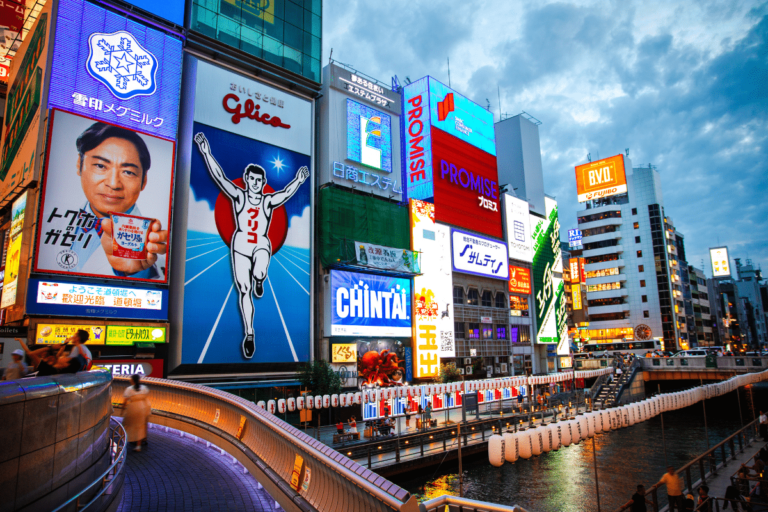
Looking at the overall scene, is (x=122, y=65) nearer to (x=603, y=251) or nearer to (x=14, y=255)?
(x=14, y=255)

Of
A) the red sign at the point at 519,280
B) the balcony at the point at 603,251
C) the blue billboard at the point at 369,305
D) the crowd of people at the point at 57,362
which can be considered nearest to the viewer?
the crowd of people at the point at 57,362

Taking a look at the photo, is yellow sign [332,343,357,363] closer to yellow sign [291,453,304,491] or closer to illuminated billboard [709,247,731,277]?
yellow sign [291,453,304,491]

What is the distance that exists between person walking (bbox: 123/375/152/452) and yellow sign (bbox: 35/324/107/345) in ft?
59.5

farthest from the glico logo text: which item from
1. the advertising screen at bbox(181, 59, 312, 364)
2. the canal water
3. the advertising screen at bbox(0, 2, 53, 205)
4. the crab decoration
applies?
the advertising screen at bbox(0, 2, 53, 205)

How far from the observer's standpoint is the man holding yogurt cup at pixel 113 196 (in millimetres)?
29125

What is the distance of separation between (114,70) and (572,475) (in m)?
36.4

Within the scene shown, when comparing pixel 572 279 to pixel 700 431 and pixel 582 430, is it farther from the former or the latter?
pixel 582 430

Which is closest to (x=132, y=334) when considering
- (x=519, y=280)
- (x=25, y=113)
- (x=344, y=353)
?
(x=25, y=113)

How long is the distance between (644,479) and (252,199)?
1199 inches

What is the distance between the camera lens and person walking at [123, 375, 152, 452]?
10.8 meters

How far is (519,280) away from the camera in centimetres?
6569

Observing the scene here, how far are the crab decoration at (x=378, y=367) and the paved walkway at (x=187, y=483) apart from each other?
100 ft

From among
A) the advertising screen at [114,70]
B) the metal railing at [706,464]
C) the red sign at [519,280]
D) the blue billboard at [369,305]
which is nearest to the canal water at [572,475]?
the metal railing at [706,464]

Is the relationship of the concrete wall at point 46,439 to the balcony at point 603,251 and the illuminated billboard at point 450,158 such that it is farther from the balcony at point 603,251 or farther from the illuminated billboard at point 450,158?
the balcony at point 603,251
